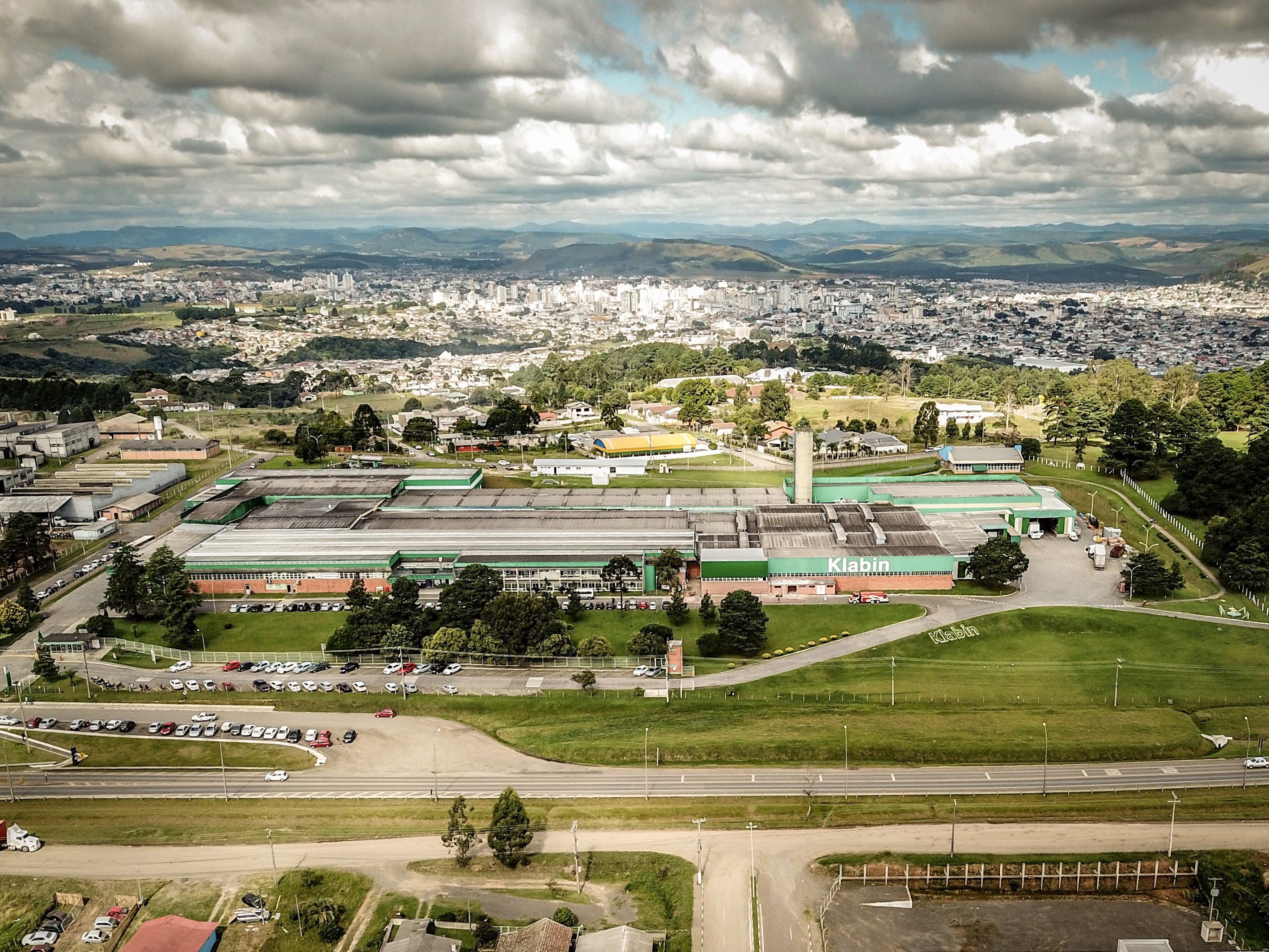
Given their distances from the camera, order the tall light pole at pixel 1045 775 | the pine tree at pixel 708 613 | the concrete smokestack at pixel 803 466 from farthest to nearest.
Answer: the concrete smokestack at pixel 803 466 → the pine tree at pixel 708 613 → the tall light pole at pixel 1045 775

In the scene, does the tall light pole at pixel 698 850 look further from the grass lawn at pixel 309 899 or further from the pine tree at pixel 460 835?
the grass lawn at pixel 309 899

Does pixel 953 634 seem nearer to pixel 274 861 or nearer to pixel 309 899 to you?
pixel 309 899

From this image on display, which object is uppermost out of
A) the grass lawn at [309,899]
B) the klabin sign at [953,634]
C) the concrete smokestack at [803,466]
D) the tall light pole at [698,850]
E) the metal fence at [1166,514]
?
the concrete smokestack at [803,466]

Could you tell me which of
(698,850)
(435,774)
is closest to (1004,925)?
(698,850)

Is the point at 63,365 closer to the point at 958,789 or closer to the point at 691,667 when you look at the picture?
the point at 691,667

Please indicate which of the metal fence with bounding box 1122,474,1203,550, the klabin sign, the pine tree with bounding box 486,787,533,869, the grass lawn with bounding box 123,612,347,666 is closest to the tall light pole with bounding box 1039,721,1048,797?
the klabin sign

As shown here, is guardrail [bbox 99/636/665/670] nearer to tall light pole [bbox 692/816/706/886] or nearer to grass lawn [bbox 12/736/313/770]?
grass lawn [bbox 12/736/313/770]

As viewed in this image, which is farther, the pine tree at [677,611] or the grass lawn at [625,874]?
the pine tree at [677,611]

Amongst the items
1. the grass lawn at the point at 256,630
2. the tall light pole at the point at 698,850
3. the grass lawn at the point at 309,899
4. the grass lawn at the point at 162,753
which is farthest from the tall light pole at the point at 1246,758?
the grass lawn at the point at 256,630
